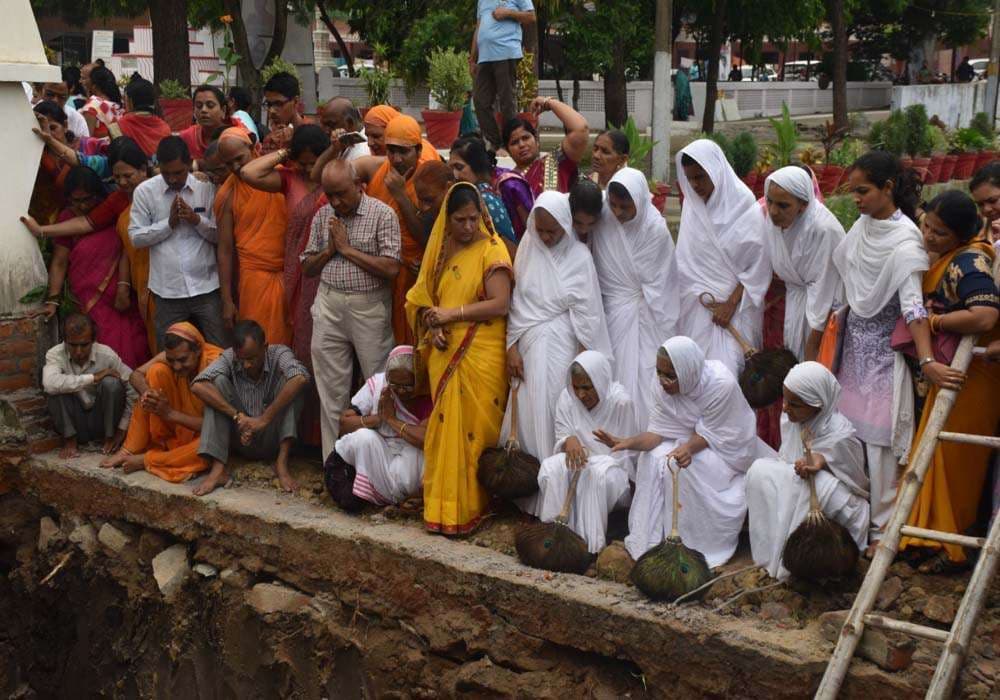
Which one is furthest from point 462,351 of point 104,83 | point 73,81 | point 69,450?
point 73,81

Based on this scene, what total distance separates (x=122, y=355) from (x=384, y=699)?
3.07m

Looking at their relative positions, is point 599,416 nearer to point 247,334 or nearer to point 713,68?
point 247,334

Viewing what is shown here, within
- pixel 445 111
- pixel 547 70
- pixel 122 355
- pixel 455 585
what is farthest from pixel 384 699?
pixel 547 70

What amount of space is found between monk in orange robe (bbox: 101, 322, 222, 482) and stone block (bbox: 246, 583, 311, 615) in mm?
963

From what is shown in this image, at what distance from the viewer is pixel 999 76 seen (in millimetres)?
18734

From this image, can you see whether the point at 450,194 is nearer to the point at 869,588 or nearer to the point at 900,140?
the point at 869,588

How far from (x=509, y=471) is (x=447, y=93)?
614cm

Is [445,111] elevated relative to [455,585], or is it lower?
elevated

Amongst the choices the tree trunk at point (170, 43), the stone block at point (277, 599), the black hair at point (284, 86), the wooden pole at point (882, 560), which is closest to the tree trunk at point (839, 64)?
the tree trunk at point (170, 43)

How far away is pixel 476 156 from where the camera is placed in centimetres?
605

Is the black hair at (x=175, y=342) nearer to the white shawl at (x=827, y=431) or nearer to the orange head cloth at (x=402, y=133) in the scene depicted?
the orange head cloth at (x=402, y=133)

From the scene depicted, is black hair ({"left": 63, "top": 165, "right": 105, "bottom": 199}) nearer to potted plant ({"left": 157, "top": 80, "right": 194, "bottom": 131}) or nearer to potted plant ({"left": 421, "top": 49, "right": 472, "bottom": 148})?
potted plant ({"left": 421, "top": 49, "right": 472, "bottom": 148})

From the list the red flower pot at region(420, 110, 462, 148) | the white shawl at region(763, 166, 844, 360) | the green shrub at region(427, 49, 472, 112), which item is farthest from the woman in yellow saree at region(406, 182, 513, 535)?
the green shrub at region(427, 49, 472, 112)

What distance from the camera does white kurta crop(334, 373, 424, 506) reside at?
6016mm
